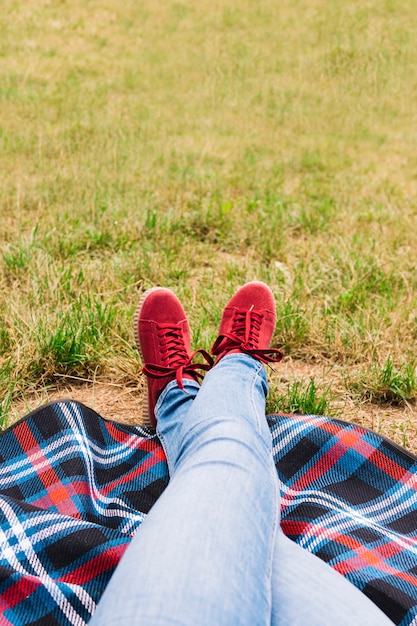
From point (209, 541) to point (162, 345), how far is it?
1.10m

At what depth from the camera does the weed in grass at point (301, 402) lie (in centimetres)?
195

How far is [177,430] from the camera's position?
169 centimetres

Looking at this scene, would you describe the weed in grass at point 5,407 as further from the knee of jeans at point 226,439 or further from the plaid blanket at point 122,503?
the knee of jeans at point 226,439

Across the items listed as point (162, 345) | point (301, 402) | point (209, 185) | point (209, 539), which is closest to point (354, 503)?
point (301, 402)

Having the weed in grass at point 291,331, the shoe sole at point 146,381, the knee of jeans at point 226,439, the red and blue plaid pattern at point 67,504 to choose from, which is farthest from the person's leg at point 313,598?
the weed in grass at point 291,331

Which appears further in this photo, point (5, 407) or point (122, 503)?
point (5, 407)

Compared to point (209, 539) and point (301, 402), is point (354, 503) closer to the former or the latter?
point (301, 402)

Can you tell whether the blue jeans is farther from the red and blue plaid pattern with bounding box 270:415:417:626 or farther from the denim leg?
the red and blue plaid pattern with bounding box 270:415:417:626

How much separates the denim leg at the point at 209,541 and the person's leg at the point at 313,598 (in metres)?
0.05

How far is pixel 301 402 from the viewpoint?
6.40 ft

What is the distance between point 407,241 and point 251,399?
2076 mm

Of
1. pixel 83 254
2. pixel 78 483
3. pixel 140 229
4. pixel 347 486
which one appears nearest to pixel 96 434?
pixel 78 483

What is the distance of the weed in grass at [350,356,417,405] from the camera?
6.76ft

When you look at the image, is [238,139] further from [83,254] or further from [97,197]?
[83,254]
